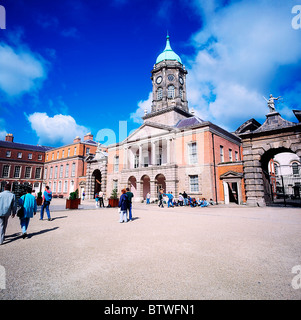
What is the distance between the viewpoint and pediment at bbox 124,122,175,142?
86.7 feet

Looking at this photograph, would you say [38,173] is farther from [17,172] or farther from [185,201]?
[185,201]

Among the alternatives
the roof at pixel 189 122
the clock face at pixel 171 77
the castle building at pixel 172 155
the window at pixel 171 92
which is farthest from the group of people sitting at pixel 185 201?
the clock face at pixel 171 77

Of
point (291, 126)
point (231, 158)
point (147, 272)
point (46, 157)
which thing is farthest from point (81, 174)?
point (147, 272)

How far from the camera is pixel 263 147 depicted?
56.6 feet

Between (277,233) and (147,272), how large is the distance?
5.70 m

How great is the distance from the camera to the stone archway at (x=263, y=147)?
1614 centimetres

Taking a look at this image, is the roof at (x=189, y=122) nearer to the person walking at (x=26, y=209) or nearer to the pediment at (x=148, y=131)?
the pediment at (x=148, y=131)

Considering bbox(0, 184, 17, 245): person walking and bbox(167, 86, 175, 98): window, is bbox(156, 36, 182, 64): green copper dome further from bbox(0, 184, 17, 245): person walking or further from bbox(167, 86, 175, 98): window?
bbox(0, 184, 17, 245): person walking

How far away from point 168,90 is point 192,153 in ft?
46.3

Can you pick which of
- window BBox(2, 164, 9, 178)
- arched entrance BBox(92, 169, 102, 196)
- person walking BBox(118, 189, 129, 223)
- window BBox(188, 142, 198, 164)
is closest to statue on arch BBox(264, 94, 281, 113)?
window BBox(188, 142, 198, 164)

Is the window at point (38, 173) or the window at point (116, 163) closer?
the window at point (116, 163)

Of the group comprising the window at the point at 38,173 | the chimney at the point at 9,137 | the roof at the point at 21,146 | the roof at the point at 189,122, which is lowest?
the window at the point at 38,173

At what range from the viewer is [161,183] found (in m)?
29.1
